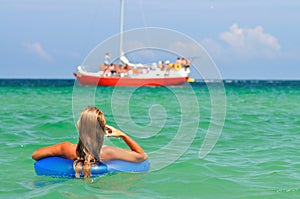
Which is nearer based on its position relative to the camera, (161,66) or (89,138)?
(89,138)

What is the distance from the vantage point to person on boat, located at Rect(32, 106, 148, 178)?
19.9 ft

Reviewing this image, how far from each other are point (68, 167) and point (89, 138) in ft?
1.95

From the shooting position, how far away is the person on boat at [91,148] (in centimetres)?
607

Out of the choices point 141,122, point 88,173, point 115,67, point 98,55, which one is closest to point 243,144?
point 98,55

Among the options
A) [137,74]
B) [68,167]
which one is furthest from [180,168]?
[137,74]

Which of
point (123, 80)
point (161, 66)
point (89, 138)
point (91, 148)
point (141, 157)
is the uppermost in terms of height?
point (89, 138)

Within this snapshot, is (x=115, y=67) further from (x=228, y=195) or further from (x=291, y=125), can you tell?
(x=228, y=195)

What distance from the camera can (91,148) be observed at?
6316 mm

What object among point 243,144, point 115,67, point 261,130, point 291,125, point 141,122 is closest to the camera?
point 243,144

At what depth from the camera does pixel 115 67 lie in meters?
50.5

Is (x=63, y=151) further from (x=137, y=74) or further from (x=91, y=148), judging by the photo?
(x=137, y=74)

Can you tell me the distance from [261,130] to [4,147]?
6.55 meters

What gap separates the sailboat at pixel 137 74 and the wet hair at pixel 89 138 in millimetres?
40952

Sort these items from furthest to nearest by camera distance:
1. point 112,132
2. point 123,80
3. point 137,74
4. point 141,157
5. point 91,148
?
point 137,74 → point 123,80 → point 141,157 → point 91,148 → point 112,132
